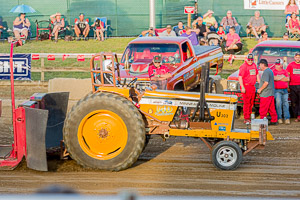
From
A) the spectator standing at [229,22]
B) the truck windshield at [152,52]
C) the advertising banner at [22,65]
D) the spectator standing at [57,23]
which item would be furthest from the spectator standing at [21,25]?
the truck windshield at [152,52]

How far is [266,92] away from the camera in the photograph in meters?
11.7

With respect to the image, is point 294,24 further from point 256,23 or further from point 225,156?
point 225,156

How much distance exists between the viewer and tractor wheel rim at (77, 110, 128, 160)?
7.43 metres

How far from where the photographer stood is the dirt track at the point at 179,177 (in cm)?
662

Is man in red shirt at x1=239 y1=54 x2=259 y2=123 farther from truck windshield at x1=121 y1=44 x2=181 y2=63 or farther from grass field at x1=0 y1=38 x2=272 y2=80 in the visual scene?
grass field at x1=0 y1=38 x2=272 y2=80

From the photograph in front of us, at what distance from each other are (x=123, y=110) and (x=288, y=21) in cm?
1734

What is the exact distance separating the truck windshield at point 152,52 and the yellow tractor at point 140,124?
506 cm

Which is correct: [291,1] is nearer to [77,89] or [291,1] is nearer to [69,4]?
[69,4]

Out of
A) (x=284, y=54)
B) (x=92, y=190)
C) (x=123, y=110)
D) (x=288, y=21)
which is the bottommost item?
(x=92, y=190)

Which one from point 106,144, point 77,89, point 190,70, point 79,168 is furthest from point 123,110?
point 77,89

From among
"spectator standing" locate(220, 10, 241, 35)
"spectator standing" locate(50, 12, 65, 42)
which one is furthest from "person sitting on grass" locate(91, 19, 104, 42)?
"spectator standing" locate(220, 10, 241, 35)

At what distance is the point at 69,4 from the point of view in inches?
947

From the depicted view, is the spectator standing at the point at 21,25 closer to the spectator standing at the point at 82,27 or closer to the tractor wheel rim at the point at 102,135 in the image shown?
the spectator standing at the point at 82,27

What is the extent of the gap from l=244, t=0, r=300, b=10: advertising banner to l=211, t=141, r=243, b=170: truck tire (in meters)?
A: 17.0
